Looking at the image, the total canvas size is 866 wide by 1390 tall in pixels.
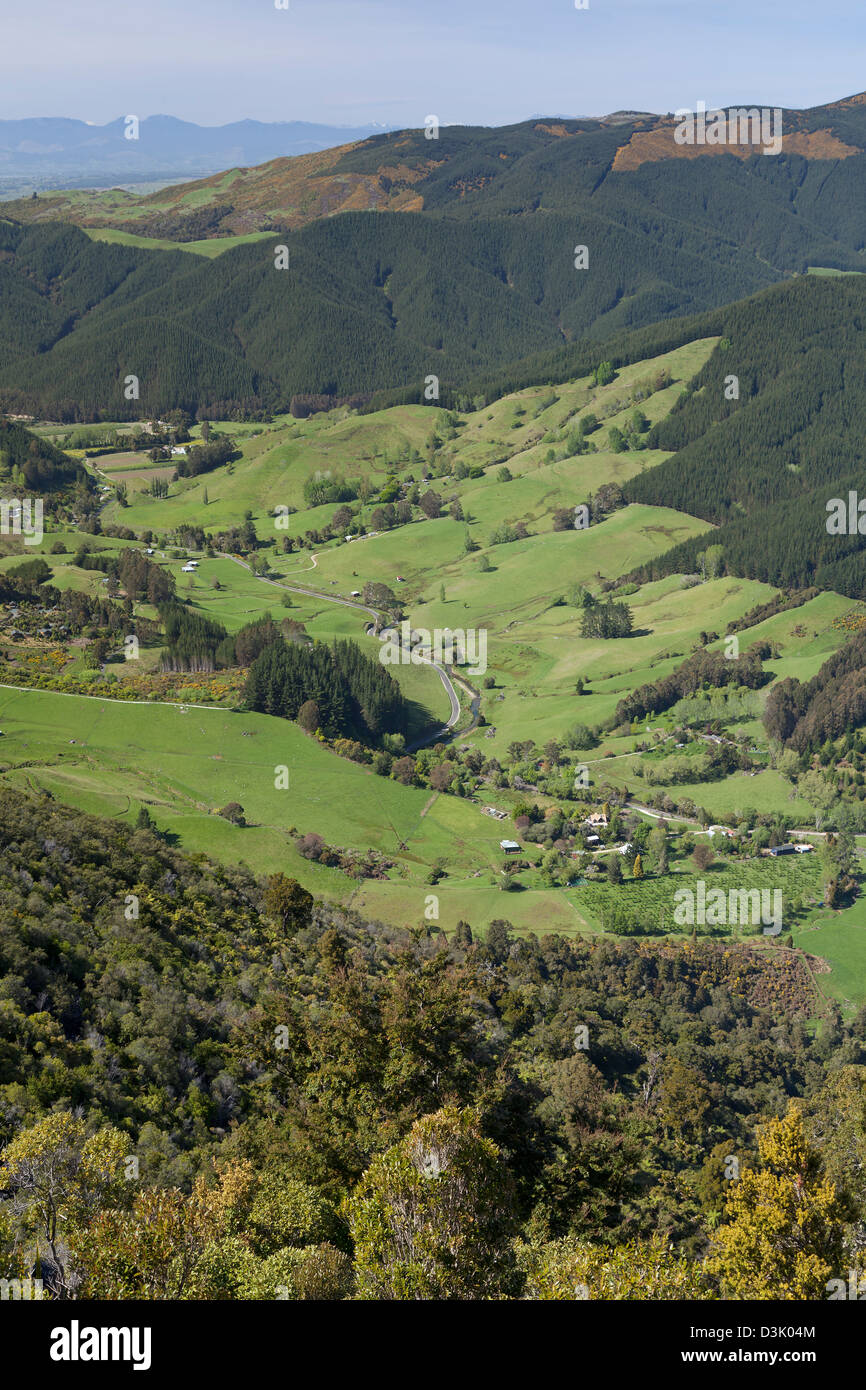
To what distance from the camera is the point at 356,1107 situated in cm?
4100

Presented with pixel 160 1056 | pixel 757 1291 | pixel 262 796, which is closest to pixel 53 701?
pixel 262 796

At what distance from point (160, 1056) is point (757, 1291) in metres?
29.7

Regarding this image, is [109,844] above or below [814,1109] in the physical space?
above

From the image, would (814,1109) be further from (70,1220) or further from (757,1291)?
(70,1220)

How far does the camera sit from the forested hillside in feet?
91.9

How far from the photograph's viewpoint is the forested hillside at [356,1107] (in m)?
28.0

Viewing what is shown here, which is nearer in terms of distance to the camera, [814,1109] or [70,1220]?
[70,1220]
